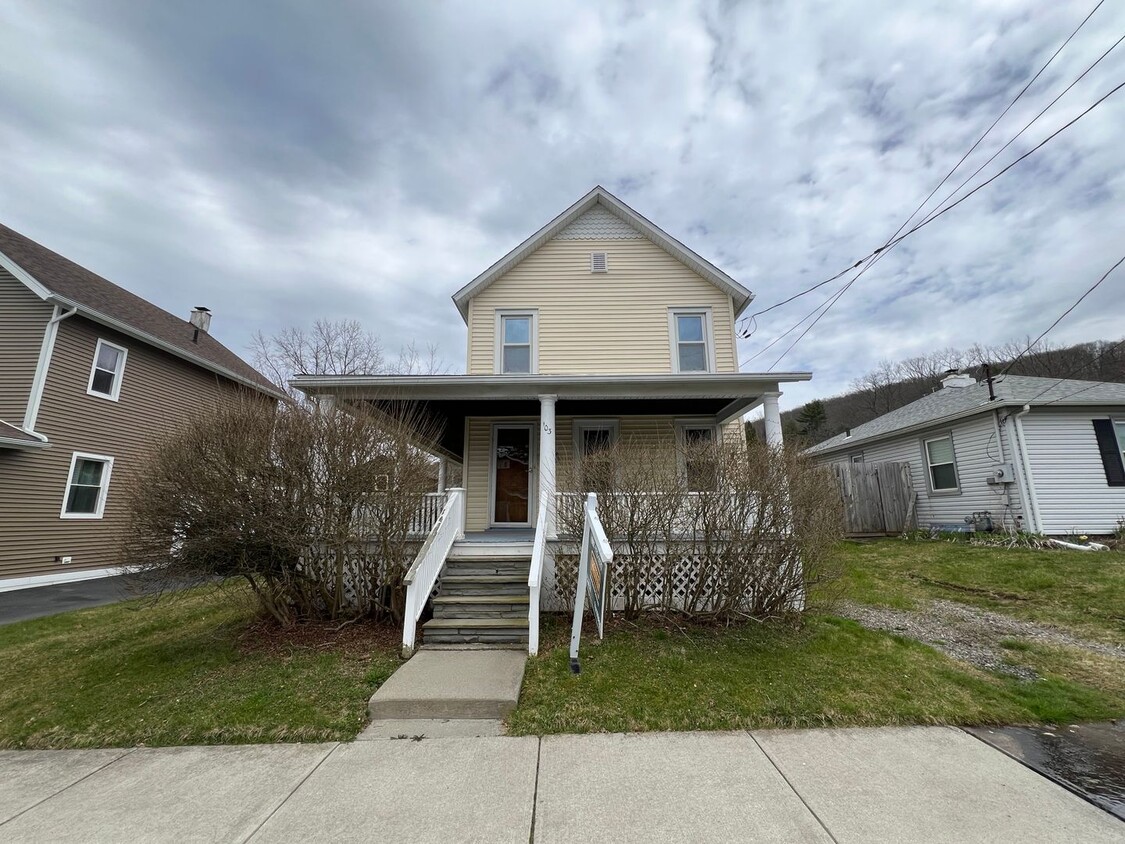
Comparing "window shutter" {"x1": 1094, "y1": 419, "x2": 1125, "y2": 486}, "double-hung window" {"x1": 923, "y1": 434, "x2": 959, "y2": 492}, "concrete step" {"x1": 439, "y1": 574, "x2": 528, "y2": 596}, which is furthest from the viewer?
"double-hung window" {"x1": 923, "y1": 434, "x2": 959, "y2": 492}

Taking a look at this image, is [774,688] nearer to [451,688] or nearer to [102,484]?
[451,688]

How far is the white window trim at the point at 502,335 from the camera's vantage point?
421 inches

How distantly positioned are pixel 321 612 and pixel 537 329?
7.19m

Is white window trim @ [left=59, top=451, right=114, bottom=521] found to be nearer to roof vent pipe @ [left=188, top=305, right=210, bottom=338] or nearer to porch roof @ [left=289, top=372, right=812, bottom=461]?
roof vent pipe @ [left=188, top=305, right=210, bottom=338]

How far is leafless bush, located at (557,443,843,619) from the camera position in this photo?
5.26m

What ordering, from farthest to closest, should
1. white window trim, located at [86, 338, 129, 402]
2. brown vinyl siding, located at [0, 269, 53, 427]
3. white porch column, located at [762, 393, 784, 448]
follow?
1. white window trim, located at [86, 338, 129, 402]
2. brown vinyl siding, located at [0, 269, 53, 427]
3. white porch column, located at [762, 393, 784, 448]

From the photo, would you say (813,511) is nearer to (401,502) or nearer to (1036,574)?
(401,502)

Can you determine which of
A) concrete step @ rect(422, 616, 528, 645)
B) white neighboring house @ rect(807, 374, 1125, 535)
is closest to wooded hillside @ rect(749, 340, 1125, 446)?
white neighboring house @ rect(807, 374, 1125, 535)

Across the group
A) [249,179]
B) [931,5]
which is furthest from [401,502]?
[249,179]

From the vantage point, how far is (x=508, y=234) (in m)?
15.2

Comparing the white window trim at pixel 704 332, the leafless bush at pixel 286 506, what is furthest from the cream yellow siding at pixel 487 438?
the leafless bush at pixel 286 506

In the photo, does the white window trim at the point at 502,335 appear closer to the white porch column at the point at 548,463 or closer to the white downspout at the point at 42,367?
the white porch column at the point at 548,463

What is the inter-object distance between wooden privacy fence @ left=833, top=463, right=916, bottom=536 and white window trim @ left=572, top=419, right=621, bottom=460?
24.8ft

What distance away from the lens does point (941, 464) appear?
13094 millimetres
